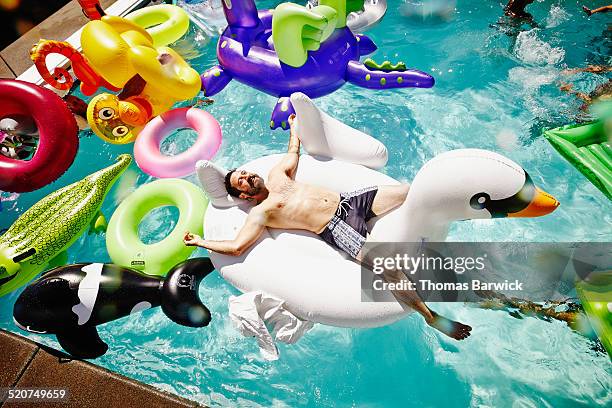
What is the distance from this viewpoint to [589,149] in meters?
3.19

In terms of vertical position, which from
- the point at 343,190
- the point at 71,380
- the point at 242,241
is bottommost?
the point at 71,380

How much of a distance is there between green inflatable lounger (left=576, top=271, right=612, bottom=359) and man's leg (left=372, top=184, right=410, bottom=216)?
1.18 m

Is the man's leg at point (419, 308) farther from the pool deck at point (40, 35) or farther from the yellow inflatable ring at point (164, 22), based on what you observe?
the pool deck at point (40, 35)

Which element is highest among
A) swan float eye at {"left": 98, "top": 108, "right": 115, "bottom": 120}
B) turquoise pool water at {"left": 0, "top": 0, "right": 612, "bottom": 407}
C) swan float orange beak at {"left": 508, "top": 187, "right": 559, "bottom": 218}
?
swan float eye at {"left": 98, "top": 108, "right": 115, "bottom": 120}

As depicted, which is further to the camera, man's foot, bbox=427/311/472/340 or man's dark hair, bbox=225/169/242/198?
man's dark hair, bbox=225/169/242/198

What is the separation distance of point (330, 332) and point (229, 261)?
0.98 meters

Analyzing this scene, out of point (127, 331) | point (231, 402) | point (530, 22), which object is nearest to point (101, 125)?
point (127, 331)

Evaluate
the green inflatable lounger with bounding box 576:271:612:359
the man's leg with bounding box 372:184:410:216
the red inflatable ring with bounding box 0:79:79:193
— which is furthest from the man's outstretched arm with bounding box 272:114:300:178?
the red inflatable ring with bounding box 0:79:79:193

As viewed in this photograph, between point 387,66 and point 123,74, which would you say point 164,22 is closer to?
point 123,74

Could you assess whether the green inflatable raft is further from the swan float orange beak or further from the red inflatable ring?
the swan float orange beak

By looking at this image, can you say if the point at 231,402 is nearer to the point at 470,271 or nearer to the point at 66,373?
the point at 66,373

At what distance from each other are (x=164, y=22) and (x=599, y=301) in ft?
17.3

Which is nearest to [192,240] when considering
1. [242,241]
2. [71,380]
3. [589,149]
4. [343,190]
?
[242,241]

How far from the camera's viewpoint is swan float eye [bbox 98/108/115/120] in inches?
162
